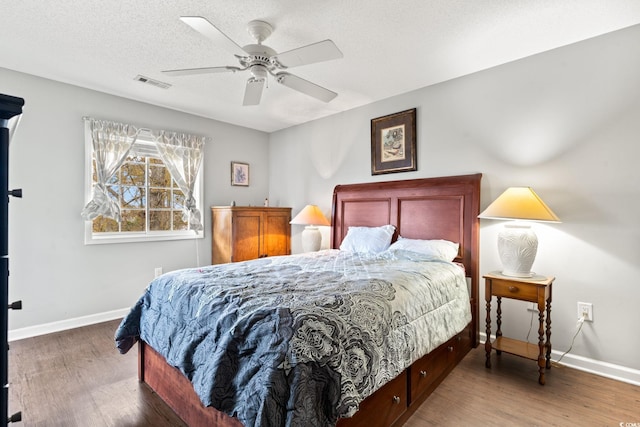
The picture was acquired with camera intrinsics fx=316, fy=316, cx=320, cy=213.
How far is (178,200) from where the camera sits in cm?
427

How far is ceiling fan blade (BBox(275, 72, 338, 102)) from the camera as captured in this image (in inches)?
92.3

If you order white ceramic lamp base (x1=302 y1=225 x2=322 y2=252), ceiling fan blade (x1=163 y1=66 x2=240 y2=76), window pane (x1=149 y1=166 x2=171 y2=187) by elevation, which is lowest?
white ceramic lamp base (x1=302 y1=225 x2=322 y2=252)

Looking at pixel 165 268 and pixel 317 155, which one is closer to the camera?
pixel 165 268

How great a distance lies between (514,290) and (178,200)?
12.9 feet

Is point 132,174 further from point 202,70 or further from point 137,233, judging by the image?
point 202,70

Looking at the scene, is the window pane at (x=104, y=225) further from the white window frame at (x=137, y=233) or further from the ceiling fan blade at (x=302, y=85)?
the ceiling fan blade at (x=302, y=85)

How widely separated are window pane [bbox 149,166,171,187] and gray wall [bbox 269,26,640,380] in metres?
3.31

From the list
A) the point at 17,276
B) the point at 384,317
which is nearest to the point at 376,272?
the point at 384,317

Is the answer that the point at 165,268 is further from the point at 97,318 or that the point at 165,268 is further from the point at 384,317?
the point at 384,317

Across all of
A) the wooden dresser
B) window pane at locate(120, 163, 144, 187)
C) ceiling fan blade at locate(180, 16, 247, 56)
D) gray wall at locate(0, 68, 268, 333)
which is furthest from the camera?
the wooden dresser

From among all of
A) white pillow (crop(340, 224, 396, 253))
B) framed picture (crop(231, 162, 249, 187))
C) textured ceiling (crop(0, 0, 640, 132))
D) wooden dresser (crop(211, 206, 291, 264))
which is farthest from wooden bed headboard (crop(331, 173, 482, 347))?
framed picture (crop(231, 162, 249, 187))

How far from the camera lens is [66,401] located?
6.63 ft

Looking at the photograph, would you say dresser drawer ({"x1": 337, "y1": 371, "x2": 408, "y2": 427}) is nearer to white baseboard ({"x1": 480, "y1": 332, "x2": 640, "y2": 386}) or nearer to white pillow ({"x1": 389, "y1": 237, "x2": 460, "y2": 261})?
white pillow ({"x1": 389, "y1": 237, "x2": 460, "y2": 261})

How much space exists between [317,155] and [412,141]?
4.92 ft
